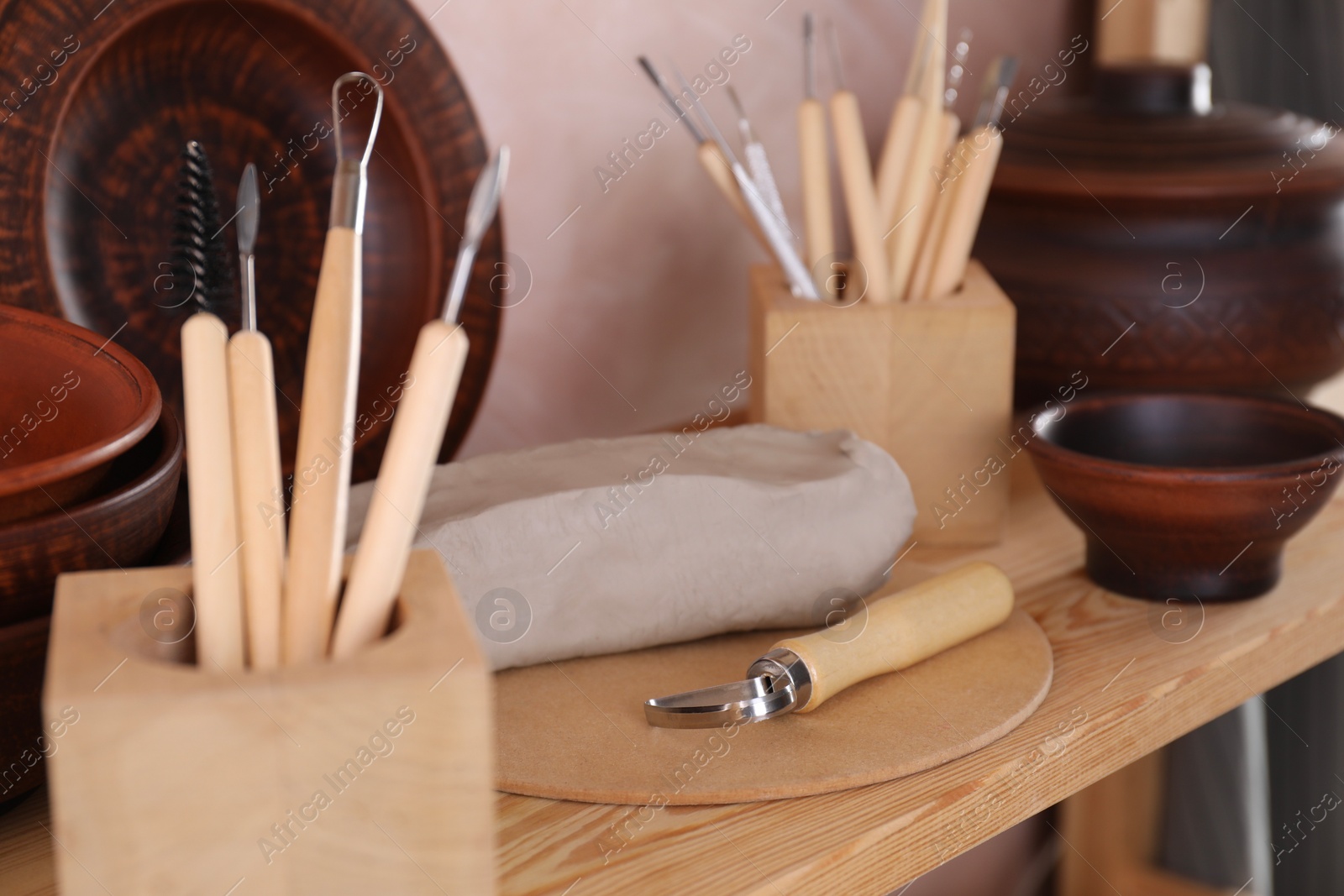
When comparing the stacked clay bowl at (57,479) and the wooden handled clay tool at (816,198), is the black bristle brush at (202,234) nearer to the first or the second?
the stacked clay bowl at (57,479)

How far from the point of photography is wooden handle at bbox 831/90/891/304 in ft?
2.03

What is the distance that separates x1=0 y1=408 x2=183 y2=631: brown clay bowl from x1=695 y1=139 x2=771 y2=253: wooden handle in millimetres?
309

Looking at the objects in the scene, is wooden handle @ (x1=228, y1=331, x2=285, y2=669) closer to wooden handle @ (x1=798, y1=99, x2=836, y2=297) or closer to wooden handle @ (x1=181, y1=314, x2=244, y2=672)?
wooden handle @ (x1=181, y1=314, x2=244, y2=672)

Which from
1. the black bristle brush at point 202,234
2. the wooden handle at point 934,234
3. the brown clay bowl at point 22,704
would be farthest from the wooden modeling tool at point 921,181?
the brown clay bowl at point 22,704

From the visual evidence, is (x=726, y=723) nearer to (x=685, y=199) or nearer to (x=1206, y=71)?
(x=685, y=199)

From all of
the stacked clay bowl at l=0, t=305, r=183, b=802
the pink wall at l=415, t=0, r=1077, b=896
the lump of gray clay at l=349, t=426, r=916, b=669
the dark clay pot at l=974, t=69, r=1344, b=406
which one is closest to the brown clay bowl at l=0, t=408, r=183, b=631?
the stacked clay bowl at l=0, t=305, r=183, b=802

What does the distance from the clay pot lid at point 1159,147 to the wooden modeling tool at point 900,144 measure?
0.10m

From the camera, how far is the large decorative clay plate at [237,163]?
→ 0.49m

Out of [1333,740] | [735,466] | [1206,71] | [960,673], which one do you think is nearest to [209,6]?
[735,466]

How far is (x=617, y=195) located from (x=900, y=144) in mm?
163

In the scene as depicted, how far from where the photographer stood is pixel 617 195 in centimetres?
72

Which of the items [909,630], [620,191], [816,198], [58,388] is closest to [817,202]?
[816,198]

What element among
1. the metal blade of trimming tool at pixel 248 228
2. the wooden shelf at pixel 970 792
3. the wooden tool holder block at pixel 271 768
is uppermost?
the metal blade of trimming tool at pixel 248 228

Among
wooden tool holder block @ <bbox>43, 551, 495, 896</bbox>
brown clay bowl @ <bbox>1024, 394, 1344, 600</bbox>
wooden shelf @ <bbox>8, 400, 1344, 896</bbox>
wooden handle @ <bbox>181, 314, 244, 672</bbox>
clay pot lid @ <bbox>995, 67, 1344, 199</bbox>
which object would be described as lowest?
wooden shelf @ <bbox>8, 400, 1344, 896</bbox>
